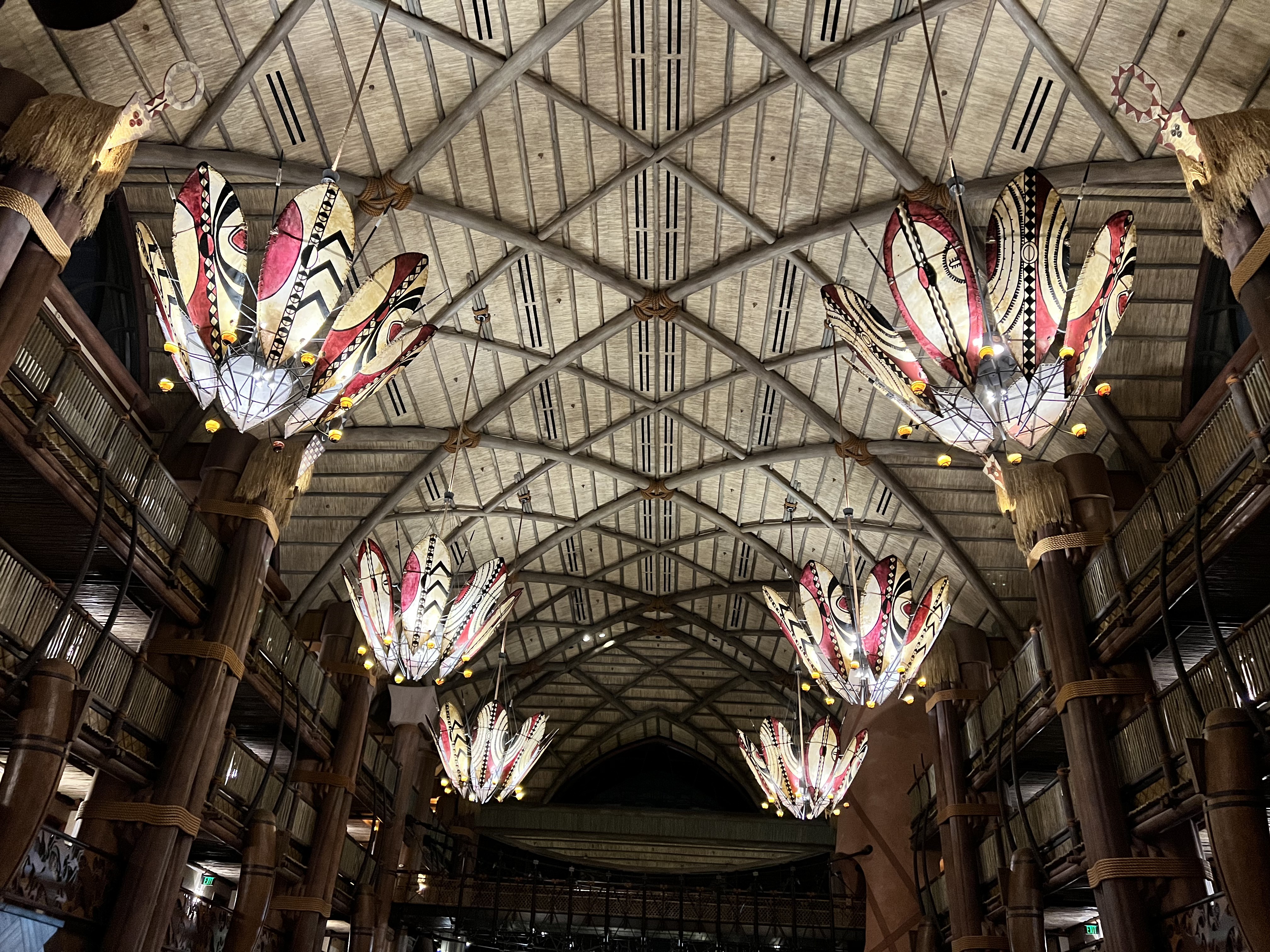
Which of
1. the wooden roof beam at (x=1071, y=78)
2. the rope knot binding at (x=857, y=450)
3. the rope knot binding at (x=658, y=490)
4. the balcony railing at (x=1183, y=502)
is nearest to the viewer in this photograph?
the balcony railing at (x=1183, y=502)

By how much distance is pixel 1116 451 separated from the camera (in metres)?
18.8

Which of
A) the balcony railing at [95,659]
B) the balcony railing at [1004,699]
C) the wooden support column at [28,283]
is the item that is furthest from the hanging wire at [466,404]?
the balcony railing at [1004,699]

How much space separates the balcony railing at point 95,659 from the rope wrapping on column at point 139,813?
0.75 meters

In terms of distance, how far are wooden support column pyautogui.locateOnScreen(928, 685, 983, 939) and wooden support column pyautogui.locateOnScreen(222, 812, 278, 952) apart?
13888 millimetres

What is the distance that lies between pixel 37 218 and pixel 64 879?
859cm

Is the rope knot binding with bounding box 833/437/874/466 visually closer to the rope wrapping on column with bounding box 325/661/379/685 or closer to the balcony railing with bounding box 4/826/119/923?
the rope wrapping on column with bounding box 325/661/379/685

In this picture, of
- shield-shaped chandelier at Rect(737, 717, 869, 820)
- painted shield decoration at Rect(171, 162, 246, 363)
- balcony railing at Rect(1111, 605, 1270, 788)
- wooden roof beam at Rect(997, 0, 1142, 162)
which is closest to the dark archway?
shield-shaped chandelier at Rect(737, 717, 869, 820)

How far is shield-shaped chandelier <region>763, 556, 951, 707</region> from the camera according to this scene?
1594 centimetres

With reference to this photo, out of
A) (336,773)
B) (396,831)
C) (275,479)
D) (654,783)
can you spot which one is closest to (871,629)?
(275,479)

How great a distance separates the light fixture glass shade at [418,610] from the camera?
50.9ft

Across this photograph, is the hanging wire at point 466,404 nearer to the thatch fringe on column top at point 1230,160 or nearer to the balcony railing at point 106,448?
the balcony railing at point 106,448

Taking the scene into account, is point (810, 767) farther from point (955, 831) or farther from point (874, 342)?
point (874, 342)

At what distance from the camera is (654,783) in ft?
130

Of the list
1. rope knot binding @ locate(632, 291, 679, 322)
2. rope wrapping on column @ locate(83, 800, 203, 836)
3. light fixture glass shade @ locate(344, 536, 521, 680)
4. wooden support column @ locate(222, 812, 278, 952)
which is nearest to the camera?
rope wrapping on column @ locate(83, 800, 203, 836)
